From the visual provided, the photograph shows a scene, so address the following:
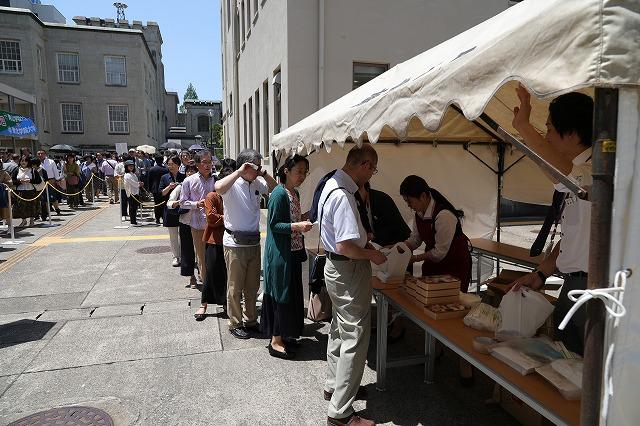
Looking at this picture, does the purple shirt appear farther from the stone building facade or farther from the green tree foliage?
the green tree foliage

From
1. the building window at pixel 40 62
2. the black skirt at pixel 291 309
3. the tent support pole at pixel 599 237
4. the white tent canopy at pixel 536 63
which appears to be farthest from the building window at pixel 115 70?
the tent support pole at pixel 599 237

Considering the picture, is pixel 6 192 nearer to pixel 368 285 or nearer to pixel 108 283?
pixel 108 283

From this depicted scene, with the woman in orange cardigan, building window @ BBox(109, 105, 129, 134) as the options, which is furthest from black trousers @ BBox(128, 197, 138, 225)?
building window @ BBox(109, 105, 129, 134)

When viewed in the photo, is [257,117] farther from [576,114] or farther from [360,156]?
[576,114]

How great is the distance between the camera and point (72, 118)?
36.3 m

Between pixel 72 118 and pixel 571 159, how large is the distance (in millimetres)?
41653

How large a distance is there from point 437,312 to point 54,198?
15859mm

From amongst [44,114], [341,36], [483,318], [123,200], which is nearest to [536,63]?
[483,318]

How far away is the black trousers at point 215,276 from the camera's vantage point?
17.4 feet

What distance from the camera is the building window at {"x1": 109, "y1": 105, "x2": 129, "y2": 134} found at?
1476 inches

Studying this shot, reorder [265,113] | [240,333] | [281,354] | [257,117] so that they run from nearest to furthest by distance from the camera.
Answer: [281,354] → [240,333] → [265,113] → [257,117]

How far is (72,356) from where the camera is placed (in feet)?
14.4

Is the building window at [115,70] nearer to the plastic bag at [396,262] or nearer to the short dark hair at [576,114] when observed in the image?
the plastic bag at [396,262]

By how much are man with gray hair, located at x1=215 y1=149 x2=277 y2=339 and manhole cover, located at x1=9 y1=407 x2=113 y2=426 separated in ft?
5.69
